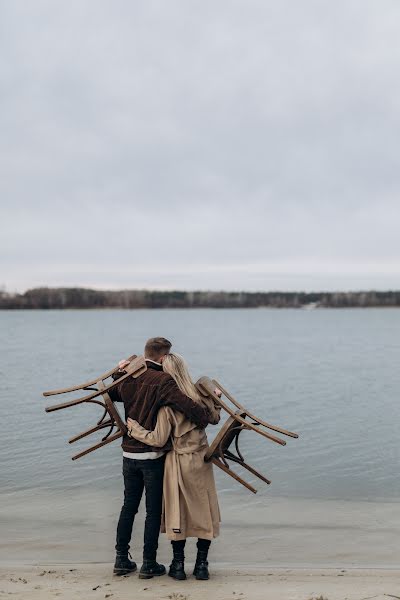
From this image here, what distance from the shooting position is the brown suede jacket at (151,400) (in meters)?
5.48

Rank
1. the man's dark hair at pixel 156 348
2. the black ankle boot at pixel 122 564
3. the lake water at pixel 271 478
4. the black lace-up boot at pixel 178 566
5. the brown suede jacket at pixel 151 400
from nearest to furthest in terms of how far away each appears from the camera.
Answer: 1. the brown suede jacket at pixel 151 400
2. the man's dark hair at pixel 156 348
3. the black lace-up boot at pixel 178 566
4. the black ankle boot at pixel 122 564
5. the lake water at pixel 271 478

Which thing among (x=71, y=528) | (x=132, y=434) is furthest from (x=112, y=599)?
(x=71, y=528)

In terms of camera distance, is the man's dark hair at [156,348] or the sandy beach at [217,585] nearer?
the sandy beach at [217,585]

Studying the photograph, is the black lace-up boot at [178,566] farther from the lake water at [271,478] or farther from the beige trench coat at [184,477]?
the lake water at [271,478]

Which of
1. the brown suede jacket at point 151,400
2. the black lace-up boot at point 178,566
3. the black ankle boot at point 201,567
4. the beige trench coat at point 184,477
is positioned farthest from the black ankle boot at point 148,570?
the brown suede jacket at point 151,400

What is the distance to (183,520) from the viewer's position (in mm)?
5633

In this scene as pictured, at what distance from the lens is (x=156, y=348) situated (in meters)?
5.64

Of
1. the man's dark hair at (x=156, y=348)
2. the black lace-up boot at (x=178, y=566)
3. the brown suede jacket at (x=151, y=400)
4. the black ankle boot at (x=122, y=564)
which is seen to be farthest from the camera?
the black ankle boot at (x=122, y=564)

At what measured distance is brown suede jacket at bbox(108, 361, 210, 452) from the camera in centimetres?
548

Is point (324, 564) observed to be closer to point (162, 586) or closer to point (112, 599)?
point (162, 586)

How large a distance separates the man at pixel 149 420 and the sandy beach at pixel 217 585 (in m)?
0.37

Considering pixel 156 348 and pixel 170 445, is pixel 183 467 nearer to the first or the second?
pixel 170 445

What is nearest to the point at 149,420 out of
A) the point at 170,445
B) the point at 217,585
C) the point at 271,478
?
the point at 170,445

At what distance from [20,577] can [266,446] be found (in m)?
10.3
